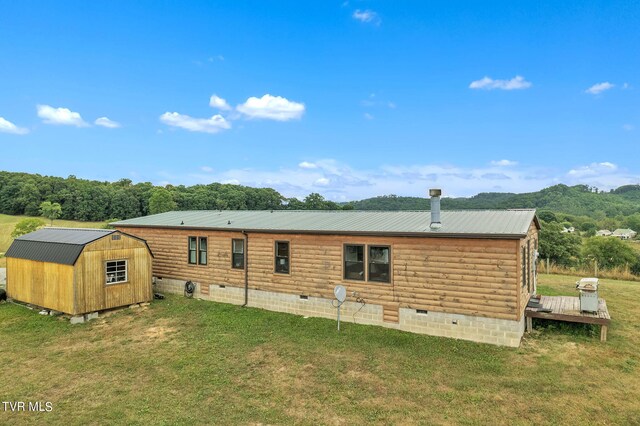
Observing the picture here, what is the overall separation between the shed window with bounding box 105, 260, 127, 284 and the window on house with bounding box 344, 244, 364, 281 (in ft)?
28.5

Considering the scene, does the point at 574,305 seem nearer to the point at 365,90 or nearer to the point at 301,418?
the point at 301,418

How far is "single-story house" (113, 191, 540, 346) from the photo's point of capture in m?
9.36

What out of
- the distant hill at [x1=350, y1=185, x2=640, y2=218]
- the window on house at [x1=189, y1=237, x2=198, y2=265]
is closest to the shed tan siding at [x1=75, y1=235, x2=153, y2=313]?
the window on house at [x1=189, y1=237, x2=198, y2=265]

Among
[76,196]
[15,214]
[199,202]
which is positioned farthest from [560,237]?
[15,214]

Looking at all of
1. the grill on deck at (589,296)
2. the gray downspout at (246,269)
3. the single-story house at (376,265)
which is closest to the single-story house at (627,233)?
the single-story house at (376,265)

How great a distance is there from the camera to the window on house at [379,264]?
10.9 meters

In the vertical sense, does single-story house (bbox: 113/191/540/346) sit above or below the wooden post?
above

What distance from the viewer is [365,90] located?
28781mm

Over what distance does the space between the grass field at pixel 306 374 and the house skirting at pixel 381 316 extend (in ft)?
1.14

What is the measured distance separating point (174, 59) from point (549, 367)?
28.9m

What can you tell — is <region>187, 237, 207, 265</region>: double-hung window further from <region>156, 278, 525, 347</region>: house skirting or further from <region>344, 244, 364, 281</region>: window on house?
<region>344, 244, 364, 281</region>: window on house

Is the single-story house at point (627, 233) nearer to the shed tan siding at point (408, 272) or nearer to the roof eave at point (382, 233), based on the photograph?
the shed tan siding at point (408, 272)

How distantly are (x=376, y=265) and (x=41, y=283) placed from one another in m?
12.6

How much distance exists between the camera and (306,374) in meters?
7.84
